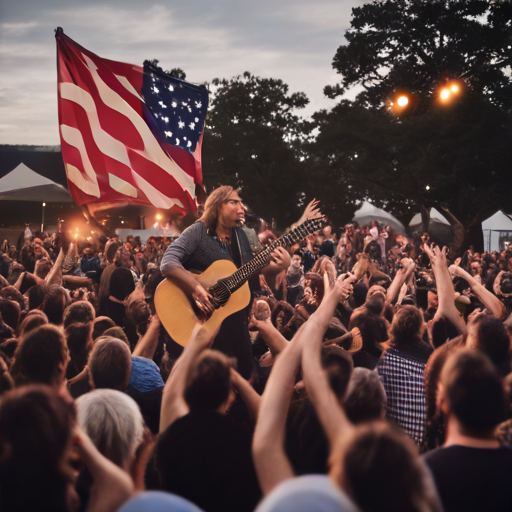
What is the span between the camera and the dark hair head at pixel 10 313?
6.19 meters

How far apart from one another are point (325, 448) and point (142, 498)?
1128 millimetres

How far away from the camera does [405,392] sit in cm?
363

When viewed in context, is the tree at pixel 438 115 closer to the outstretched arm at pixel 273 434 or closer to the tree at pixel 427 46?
the tree at pixel 427 46

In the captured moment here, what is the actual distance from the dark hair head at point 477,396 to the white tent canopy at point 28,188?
1805 cm

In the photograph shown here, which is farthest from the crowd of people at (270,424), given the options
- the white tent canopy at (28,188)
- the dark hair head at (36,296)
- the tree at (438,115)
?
the tree at (438,115)

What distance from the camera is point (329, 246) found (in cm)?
1433

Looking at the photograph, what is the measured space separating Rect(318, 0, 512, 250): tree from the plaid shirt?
2488cm

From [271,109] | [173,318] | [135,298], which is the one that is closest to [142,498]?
[173,318]

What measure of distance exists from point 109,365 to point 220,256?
1.35 m

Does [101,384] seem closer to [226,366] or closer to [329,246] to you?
[226,366]

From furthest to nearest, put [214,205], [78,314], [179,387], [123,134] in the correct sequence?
[123,134]
[78,314]
[214,205]
[179,387]

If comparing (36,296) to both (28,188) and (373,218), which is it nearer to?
(28,188)

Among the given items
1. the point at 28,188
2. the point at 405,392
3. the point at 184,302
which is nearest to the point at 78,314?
the point at 184,302

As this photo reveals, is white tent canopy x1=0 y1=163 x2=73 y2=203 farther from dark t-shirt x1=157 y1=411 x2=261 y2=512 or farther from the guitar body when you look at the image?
dark t-shirt x1=157 y1=411 x2=261 y2=512
